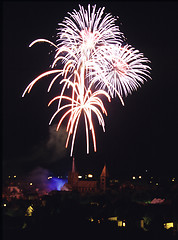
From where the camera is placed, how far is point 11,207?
70.7ft

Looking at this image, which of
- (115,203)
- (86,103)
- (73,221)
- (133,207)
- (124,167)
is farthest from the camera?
(124,167)

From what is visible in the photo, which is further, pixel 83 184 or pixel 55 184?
pixel 55 184

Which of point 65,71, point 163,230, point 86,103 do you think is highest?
point 65,71

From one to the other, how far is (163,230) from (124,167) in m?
71.1

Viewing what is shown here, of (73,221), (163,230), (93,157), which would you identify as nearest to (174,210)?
(163,230)

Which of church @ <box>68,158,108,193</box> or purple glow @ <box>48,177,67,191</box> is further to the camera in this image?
Answer: purple glow @ <box>48,177,67,191</box>

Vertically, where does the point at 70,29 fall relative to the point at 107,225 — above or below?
above

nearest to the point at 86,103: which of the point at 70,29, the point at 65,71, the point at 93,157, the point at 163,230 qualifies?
the point at 65,71

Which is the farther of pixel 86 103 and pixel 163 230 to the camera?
pixel 86 103

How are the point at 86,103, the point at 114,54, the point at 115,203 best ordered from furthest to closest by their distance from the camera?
the point at 86,103
the point at 114,54
the point at 115,203

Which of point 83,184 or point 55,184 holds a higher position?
point 55,184

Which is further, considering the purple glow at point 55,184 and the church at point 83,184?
the purple glow at point 55,184

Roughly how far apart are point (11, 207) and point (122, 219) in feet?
25.3

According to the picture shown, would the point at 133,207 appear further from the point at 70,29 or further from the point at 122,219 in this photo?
the point at 70,29
